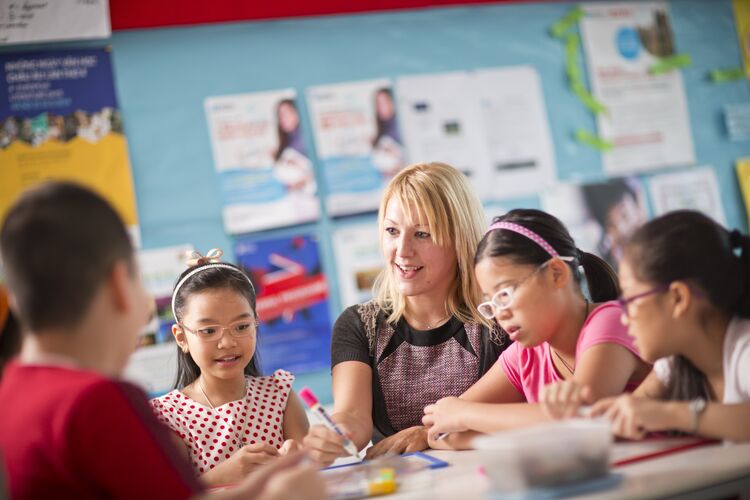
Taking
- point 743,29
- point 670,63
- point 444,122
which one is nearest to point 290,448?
point 444,122

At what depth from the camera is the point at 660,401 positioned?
1493mm

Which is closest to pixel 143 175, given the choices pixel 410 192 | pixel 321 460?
pixel 410 192

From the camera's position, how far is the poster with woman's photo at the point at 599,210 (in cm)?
360

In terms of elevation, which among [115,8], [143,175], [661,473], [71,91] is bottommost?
[661,473]

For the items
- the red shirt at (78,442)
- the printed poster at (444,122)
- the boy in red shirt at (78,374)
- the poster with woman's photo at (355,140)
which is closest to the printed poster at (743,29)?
the printed poster at (444,122)

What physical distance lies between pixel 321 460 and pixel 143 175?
1564 millimetres

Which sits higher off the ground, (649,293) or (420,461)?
(649,293)

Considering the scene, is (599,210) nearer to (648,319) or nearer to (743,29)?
(743,29)

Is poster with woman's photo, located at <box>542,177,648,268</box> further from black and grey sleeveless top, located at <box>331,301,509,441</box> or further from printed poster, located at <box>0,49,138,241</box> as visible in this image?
printed poster, located at <box>0,49,138,241</box>

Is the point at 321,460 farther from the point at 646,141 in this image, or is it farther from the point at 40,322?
the point at 646,141

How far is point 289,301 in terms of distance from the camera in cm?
315

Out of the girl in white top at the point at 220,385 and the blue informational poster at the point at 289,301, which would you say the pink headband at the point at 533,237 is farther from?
the blue informational poster at the point at 289,301

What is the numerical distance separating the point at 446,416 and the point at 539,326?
271 millimetres

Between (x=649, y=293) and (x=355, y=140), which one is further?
(x=355, y=140)
